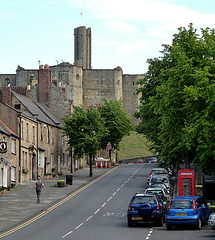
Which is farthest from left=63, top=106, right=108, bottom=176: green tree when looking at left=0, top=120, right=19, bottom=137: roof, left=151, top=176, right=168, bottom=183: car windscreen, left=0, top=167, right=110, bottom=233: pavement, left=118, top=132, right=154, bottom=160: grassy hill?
left=118, top=132, right=154, bottom=160: grassy hill

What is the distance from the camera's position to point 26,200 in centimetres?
4169

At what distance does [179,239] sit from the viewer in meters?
22.7

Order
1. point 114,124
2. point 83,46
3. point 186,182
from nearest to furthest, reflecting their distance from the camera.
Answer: point 186,182
point 114,124
point 83,46

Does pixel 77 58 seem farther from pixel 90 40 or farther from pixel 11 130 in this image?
pixel 11 130

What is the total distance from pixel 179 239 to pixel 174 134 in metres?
15.3

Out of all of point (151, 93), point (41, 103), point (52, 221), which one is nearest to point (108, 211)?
point (52, 221)

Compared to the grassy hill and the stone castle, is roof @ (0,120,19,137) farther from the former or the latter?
the stone castle

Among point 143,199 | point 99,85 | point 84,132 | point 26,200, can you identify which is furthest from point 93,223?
point 99,85

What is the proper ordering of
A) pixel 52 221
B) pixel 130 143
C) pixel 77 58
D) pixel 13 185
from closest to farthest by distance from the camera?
pixel 52 221
pixel 13 185
pixel 130 143
pixel 77 58

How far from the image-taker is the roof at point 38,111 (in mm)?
62019

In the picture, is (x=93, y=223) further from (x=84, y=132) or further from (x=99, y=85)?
(x=99, y=85)

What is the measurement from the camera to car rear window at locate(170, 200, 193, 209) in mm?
27156

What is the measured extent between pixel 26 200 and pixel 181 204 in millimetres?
17508

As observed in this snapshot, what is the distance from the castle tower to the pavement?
113 m
